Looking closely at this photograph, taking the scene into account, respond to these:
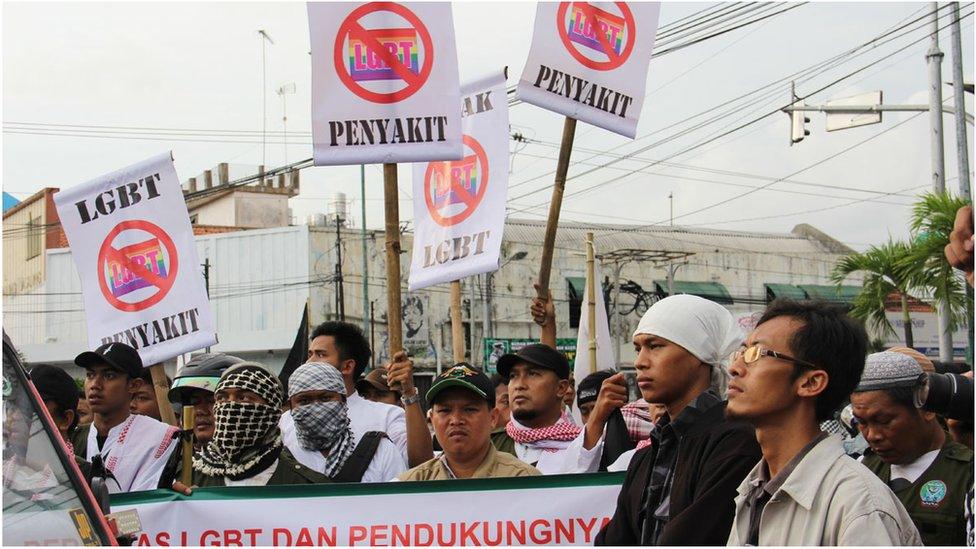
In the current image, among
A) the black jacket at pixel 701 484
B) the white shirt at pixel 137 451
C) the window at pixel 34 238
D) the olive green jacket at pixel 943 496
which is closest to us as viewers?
the black jacket at pixel 701 484

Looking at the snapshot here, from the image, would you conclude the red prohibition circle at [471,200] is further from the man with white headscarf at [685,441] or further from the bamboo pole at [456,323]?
the man with white headscarf at [685,441]

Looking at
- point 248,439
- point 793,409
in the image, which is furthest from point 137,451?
point 793,409

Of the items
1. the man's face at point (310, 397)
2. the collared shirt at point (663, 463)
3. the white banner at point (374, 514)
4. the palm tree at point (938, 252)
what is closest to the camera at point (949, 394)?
the collared shirt at point (663, 463)

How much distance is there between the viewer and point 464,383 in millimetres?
5164

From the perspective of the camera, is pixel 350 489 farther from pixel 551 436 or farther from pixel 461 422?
pixel 551 436

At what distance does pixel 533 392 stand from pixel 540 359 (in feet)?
0.59

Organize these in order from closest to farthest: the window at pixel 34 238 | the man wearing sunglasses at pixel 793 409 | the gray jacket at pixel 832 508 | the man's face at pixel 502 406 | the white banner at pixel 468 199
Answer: the gray jacket at pixel 832 508 < the man wearing sunglasses at pixel 793 409 < the white banner at pixel 468 199 < the man's face at pixel 502 406 < the window at pixel 34 238

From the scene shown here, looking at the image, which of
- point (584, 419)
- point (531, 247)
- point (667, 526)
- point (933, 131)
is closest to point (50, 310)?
point (531, 247)

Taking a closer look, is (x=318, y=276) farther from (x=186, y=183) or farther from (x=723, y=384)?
(x=723, y=384)

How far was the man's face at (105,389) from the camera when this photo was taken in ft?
19.8

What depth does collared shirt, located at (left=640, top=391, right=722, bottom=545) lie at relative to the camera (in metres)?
3.77

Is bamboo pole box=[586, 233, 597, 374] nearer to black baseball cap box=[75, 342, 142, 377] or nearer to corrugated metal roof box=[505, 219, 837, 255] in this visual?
black baseball cap box=[75, 342, 142, 377]

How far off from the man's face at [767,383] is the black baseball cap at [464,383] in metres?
2.04

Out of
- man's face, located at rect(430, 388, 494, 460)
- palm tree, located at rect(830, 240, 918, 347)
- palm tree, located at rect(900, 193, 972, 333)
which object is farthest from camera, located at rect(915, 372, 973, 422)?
palm tree, located at rect(830, 240, 918, 347)
